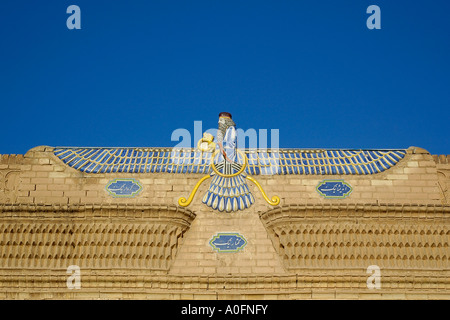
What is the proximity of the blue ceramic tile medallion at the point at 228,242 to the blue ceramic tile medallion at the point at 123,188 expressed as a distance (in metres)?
1.80

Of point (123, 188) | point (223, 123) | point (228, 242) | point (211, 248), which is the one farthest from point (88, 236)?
point (223, 123)

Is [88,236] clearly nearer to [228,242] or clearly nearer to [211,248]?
[211,248]

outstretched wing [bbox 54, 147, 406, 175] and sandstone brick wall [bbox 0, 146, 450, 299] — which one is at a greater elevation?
outstretched wing [bbox 54, 147, 406, 175]

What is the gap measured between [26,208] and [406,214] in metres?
7.05

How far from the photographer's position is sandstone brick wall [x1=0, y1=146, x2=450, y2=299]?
11.6 m

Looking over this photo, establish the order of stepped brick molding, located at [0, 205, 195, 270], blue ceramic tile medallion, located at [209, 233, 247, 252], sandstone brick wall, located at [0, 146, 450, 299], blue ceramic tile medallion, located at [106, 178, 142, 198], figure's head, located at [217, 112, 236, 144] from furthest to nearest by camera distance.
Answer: figure's head, located at [217, 112, 236, 144], blue ceramic tile medallion, located at [106, 178, 142, 198], blue ceramic tile medallion, located at [209, 233, 247, 252], stepped brick molding, located at [0, 205, 195, 270], sandstone brick wall, located at [0, 146, 450, 299]

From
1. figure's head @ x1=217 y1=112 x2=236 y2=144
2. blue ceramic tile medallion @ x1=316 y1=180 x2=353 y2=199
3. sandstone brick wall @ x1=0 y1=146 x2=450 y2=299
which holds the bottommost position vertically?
sandstone brick wall @ x1=0 y1=146 x2=450 y2=299

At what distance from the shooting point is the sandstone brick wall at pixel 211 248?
38.0 ft

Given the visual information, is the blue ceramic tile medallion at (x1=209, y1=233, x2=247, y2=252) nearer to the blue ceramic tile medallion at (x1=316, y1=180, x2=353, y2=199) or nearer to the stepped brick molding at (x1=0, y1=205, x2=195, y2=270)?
the stepped brick molding at (x1=0, y1=205, x2=195, y2=270)

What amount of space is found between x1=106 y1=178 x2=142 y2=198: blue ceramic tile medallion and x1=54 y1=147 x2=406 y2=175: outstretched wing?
0.75 ft

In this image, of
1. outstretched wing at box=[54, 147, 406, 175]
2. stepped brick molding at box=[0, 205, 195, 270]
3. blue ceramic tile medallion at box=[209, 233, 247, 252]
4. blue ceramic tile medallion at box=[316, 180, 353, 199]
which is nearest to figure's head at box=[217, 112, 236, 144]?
outstretched wing at box=[54, 147, 406, 175]

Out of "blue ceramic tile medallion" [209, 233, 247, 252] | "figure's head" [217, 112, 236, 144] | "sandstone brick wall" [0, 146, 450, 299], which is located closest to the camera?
"sandstone brick wall" [0, 146, 450, 299]

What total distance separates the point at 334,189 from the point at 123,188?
412 cm
